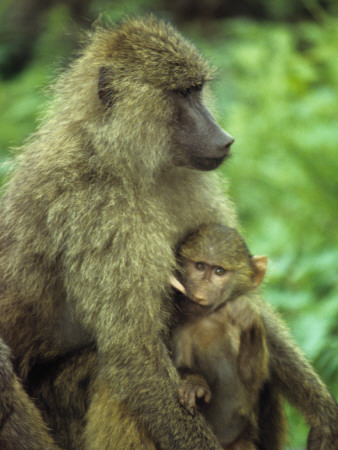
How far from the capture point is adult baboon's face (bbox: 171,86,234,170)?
12.5ft

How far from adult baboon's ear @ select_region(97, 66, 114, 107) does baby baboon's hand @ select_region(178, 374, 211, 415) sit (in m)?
1.42

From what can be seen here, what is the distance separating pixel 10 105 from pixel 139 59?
205 inches

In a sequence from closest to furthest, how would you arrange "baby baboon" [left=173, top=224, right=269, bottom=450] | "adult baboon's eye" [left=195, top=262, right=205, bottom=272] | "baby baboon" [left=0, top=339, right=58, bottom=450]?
1. "baby baboon" [left=0, top=339, right=58, bottom=450]
2. "baby baboon" [left=173, top=224, right=269, bottom=450]
3. "adult baboon's eye" [left=195, top=262, right=205, bottom=272]

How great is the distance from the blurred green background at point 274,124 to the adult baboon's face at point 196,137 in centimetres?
46

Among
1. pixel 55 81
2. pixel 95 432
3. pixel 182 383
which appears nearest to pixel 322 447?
pixel 182 383

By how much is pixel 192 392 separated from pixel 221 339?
0.32 m

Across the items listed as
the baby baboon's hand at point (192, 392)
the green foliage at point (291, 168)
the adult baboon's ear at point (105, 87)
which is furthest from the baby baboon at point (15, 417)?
the green foliage at point (291, 168)

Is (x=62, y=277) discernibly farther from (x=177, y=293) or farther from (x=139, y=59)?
(x=139, y=59)

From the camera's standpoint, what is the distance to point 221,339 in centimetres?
380

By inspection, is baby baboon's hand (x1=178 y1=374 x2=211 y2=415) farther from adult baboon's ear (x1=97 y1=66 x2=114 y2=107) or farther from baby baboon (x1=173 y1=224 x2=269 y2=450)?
adult baboon's ear (x1=97 y1=66 x2=114 y2=107)

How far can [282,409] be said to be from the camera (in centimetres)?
413

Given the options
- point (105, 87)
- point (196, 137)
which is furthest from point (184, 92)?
point (105, 87)

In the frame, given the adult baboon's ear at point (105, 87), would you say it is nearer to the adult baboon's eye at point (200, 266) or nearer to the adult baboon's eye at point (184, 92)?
the adult baboon's eye at point (184, 92)

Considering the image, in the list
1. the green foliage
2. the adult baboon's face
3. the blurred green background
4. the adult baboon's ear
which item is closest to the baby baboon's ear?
the adult baboon's face
